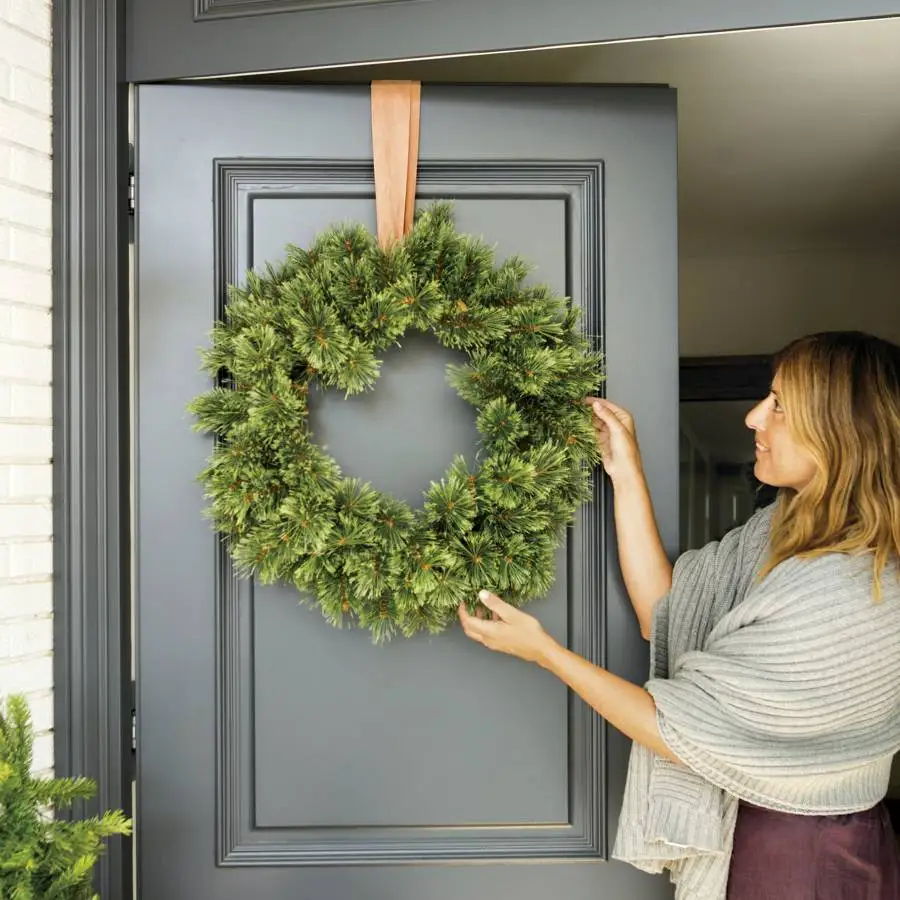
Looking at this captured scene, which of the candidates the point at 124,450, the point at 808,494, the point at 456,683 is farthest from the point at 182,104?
the point at 808,494

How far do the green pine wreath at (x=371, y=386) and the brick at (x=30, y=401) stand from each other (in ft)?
0.85

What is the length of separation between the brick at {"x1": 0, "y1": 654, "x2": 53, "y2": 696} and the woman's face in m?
1.25

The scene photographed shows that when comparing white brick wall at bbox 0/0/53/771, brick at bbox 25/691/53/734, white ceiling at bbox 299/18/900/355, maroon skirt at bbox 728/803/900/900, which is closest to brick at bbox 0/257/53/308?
white brick wall at bbox 0/0/53/771

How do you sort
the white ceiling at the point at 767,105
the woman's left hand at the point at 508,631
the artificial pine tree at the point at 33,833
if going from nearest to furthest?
1. the artificial pine tree at the point at 33,833
2. the woman's left hand at the point at 508,631
3. the white ceiling at the point at 767,105

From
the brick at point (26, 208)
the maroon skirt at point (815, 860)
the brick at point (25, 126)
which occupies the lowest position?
the maroon skirt at point (815, 860)

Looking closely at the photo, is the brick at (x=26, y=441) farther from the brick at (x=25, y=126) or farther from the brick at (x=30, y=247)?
the brick at (x=25, y=126)

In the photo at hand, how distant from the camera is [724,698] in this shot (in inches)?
53.0

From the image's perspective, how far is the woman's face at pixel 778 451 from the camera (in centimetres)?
149

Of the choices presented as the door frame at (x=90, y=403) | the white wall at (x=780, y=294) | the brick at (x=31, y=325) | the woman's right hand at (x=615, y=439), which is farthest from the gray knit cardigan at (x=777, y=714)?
the white wall at (x=780, y=294)

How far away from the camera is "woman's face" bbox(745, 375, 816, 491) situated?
149 centimetres

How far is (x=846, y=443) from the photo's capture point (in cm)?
144

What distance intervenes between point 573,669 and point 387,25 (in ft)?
3.56

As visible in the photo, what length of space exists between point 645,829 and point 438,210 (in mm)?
1071

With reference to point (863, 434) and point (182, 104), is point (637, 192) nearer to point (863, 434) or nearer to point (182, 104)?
point (863, 434)
